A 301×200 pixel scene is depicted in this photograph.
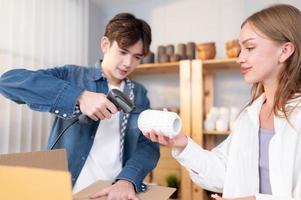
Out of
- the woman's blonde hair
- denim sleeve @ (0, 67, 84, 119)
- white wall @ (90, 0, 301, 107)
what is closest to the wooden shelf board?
white wall @ (90, 0, 301, 107)

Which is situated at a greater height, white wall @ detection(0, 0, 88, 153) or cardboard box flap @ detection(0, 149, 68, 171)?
white wall @ detection(0, 0, 88, 153)

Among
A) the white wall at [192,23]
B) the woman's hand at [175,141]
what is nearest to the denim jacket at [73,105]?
the woman's hand at [175,141]

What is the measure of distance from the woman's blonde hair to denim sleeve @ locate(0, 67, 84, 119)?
0.62 metres

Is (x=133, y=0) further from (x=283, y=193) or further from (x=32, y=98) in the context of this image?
(x=283, y=193)

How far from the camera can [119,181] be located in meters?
0.85

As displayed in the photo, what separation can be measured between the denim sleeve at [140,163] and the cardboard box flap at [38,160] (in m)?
0.34

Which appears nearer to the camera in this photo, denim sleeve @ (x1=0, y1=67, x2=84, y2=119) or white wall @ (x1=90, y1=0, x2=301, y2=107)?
denim sleeve @ (x1=0, y1=67, x2=84, y2=119)

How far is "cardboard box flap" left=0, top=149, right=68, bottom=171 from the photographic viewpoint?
0.48m

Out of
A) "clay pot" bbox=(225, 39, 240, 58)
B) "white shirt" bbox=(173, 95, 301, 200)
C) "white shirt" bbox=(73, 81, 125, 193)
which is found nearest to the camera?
"white shirt" bbox=(173, 95, 301, 200)

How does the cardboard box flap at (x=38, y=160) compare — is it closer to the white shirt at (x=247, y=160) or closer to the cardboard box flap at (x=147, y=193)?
the cardboard box flap at (x=147, y=193)

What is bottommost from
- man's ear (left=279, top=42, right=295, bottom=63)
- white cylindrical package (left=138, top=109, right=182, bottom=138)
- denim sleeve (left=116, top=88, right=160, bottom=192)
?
denim sleeve (left=116, top=88, right=160, bottom=192)

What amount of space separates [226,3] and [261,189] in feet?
5.80

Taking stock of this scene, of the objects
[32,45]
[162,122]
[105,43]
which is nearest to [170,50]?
[32,45]

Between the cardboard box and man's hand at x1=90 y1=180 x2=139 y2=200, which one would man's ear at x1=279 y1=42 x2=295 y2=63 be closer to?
man's hand at x1=90 y1=180 x2=139 y2=200
